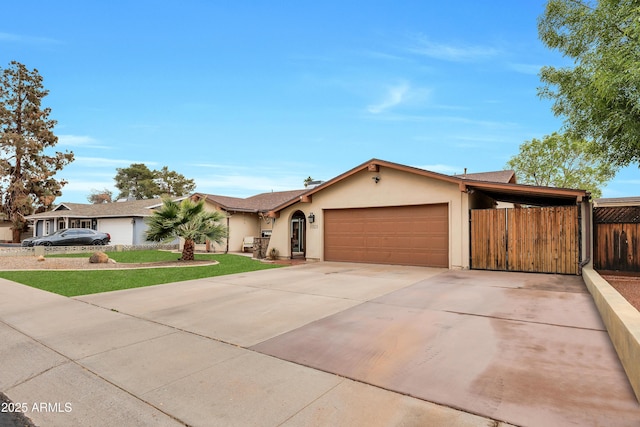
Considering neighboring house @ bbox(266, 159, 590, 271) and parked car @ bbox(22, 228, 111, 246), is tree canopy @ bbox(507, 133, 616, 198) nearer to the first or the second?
neighboring house @ bbox(266, 159, 590, 271)

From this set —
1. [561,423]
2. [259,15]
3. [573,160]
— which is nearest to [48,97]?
[259,15]

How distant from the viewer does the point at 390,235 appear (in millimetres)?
13328

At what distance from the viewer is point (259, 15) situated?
1465 cm

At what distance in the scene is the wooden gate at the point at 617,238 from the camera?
10.1 m

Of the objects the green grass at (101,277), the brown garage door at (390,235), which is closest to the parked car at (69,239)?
the green grass at (101,277)

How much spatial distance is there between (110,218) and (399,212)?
993 inches

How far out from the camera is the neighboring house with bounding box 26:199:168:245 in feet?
87.0

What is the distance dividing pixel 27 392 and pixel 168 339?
1.55 metres

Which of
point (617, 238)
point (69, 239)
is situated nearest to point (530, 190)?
point (617, 238)

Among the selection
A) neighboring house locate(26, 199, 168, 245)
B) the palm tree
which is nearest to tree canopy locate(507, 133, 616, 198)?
the palm tree

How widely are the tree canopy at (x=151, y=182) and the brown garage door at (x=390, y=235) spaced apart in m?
36.5

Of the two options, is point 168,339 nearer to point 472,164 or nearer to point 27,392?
point 27,392

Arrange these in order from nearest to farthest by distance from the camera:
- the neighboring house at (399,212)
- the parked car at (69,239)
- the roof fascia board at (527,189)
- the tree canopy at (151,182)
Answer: the roof fascia board at (527,189)
the neighboring house at (399,212)
the parked car at (69,239)
the tree canopy at (151,182)

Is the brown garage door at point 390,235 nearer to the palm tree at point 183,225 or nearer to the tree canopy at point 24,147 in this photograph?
the palm tree at point 183,225
